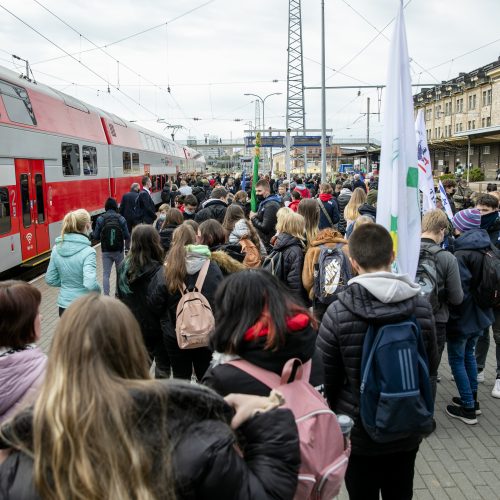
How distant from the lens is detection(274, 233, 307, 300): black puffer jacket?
547 centimetres

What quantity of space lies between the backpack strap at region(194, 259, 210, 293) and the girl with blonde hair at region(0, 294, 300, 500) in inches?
99.6

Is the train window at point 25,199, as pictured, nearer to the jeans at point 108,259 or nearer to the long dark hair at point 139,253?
the jeans at point 108,259

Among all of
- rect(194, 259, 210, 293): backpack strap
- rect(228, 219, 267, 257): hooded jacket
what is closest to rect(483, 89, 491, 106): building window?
rect(228, 219, 267, 257): hooded jacket

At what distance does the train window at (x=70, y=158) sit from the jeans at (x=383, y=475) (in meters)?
12.3

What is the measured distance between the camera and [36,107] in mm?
12039

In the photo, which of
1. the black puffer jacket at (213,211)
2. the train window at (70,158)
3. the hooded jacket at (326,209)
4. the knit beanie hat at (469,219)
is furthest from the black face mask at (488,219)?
the train window at (70,158)

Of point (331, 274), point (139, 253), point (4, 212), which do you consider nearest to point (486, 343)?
point (331, 274)

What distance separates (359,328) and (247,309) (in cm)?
84

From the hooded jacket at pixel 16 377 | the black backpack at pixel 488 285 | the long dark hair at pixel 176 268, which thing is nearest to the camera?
the hooded jacket at pixel 16 377

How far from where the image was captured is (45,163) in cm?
1221

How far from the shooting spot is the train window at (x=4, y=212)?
9.89m

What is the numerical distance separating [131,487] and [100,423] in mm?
196

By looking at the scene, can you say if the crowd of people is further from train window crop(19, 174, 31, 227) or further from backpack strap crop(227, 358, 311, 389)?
train window crop(19, 174, 31, 227)

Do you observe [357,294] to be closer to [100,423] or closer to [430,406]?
[430,406]
